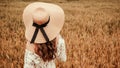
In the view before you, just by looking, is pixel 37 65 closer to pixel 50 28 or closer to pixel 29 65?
pixel 29 65

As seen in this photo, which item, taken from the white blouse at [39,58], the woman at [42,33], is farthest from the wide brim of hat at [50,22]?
the white blouse at [39,58]

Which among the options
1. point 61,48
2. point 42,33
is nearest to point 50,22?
point 42,33

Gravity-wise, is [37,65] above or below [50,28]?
below

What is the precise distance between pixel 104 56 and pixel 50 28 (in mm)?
2304

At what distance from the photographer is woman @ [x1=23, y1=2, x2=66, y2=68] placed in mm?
2000

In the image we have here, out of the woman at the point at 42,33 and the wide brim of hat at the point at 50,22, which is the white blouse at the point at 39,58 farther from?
the wide brim of hat at the point at 50,22

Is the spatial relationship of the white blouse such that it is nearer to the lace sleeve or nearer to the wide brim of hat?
the lace sleeve

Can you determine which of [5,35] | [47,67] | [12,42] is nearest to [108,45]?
[12,42]

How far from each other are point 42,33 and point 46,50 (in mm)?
159

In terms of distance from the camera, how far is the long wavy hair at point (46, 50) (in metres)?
2.06

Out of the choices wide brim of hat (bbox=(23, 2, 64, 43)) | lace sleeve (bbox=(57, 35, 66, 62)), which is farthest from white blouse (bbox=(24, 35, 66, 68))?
wide brim of hat (bbox=(23, 2, 64, 43))

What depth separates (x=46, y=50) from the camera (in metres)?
2.07

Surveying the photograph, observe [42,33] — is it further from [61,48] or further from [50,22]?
[61,48]

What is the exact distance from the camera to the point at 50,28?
2020 mm
